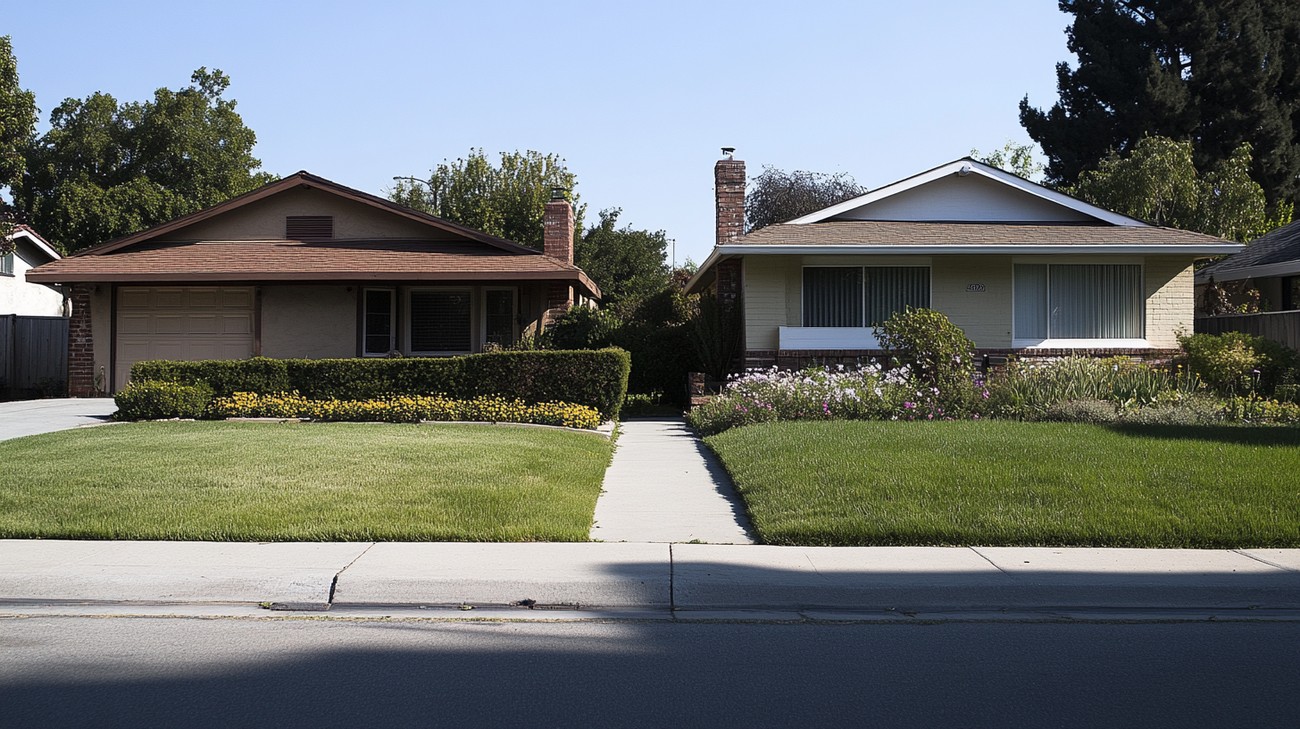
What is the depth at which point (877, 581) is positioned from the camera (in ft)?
23.6

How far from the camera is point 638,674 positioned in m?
5.43

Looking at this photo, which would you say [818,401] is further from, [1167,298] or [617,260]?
[617,260]

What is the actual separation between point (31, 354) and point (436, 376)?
14.4m

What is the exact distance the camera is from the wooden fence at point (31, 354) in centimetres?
2503

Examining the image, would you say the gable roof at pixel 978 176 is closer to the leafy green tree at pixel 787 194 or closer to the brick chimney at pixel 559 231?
the brick chimney at pixel 559 231

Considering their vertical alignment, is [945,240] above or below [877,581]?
above

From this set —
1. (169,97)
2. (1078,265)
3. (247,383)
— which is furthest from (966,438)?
(169,97)

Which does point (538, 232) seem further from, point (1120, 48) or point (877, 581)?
point (877, 581)

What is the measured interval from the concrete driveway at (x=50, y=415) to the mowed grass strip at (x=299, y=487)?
2.13m

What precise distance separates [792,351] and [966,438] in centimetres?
770

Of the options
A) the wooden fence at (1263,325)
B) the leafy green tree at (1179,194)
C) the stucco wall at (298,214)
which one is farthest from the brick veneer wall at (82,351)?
the leafy green tree at (1179,194)

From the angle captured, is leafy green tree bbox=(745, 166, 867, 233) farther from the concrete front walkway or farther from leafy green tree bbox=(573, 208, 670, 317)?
the concrete front walkway

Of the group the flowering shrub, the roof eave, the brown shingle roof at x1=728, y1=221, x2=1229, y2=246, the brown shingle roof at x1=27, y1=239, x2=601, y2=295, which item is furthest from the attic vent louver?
the flowering shrub

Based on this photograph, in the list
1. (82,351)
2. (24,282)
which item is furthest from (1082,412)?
(24,282)
